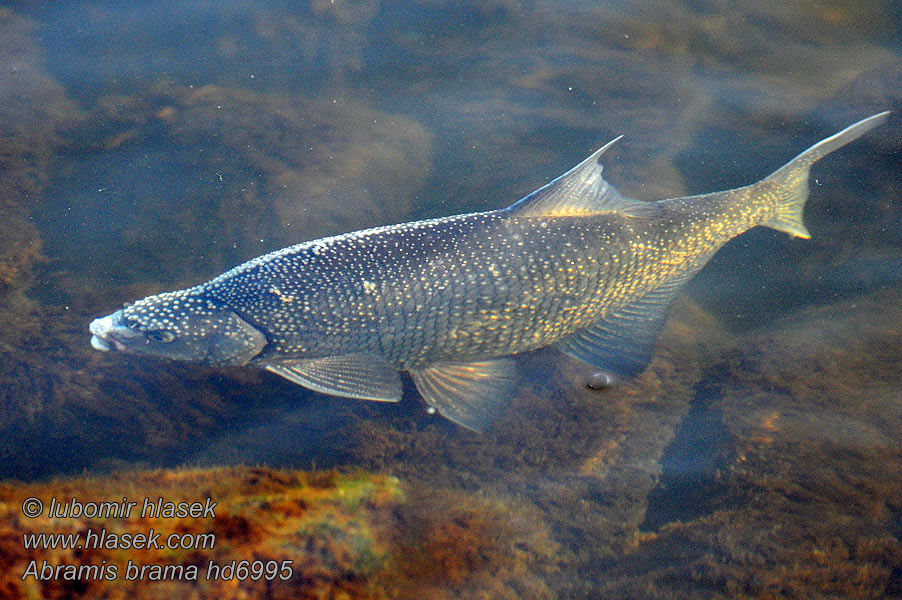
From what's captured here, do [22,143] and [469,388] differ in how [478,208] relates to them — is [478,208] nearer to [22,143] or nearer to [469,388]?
[469,388]

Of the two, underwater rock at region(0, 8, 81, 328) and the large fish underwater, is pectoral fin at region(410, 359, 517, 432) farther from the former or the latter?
underwater rock at region(0, 8, 81, 328)

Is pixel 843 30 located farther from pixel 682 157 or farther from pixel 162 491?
pixel 162 491

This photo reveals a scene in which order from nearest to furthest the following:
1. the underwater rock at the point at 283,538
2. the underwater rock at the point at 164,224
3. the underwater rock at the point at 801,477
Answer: the underwater rock at the point at 283,538 → the underwater rock at the point at 801,477 → the underwater rock at the point at 164,224

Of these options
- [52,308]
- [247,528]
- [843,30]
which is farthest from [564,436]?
[843,30]

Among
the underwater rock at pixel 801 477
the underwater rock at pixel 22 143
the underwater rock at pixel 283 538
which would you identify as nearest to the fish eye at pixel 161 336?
the underwater rock at pixel 283 538

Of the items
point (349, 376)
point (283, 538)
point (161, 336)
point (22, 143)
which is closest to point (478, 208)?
point (349, 376)

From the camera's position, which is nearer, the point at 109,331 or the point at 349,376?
the point at 109,331

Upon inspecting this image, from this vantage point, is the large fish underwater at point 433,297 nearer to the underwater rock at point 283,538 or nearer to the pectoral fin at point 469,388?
the pectoral fin at point 469,388
